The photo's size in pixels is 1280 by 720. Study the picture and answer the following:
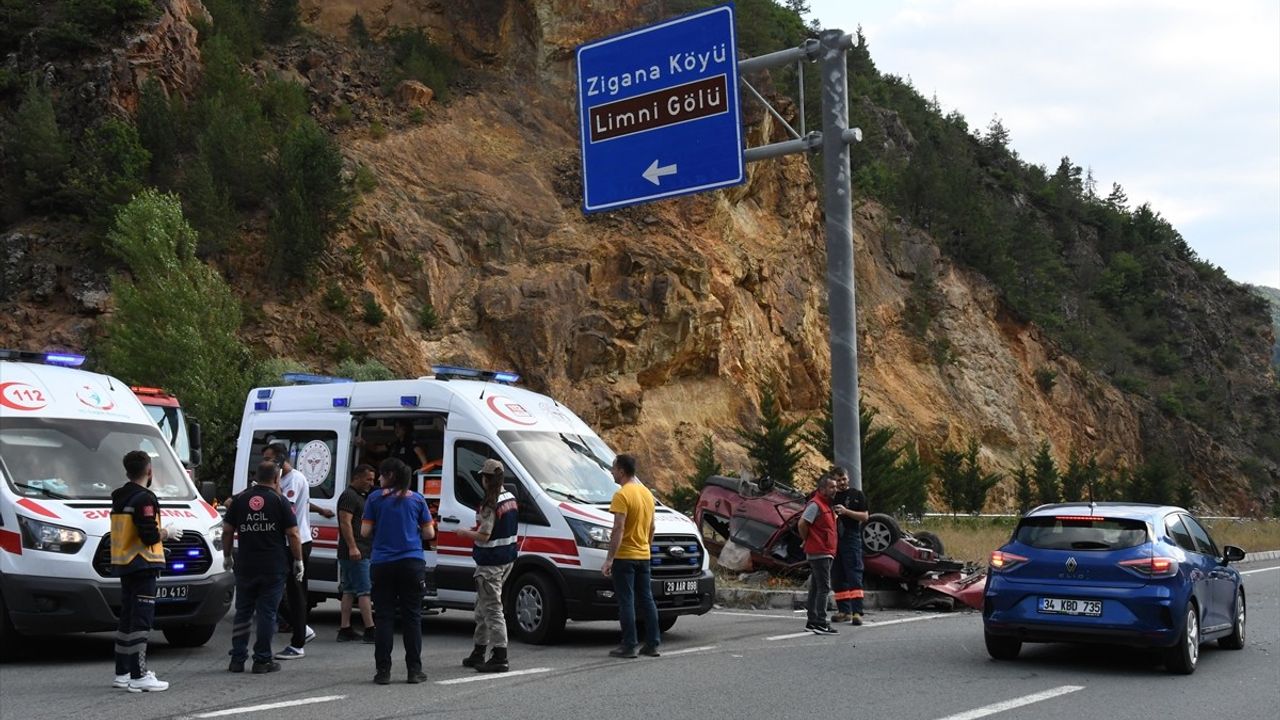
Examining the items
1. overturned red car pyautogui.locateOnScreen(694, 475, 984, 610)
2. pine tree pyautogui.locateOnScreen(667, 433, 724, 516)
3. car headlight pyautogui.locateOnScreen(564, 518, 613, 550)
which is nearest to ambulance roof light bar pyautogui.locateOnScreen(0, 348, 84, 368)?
car headlight pyautogui.locateOnScreen(564, 518, 613, 550)

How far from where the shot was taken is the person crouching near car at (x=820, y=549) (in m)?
12.7

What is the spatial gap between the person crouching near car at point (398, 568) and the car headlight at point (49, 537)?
2959mm

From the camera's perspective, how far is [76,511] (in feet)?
34.8

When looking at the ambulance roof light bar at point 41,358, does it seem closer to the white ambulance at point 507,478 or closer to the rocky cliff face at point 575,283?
the white ambulance at point 507,478

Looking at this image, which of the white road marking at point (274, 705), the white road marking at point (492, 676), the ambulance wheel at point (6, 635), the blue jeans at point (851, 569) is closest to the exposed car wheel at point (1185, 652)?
the blue jeans at point (851, 569)

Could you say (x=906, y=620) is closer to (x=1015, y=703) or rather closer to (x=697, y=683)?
(x=697, y=683)

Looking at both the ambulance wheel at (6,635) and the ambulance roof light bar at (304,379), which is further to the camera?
the ambulance roof light bar at (304,379)

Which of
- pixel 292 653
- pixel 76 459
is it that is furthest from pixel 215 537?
pixel 76 459

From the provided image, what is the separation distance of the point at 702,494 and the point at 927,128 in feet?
231

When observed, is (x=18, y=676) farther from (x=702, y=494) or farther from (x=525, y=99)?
(x=525, y=99)

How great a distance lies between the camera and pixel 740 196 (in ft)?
155

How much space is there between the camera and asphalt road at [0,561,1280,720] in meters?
8.27

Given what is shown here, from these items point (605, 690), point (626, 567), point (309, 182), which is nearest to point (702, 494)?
point (626, 567)

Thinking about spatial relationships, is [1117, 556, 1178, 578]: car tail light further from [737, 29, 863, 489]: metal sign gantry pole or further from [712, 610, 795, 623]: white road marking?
[737, 29, 863, 489]: metal sign gantry pole
